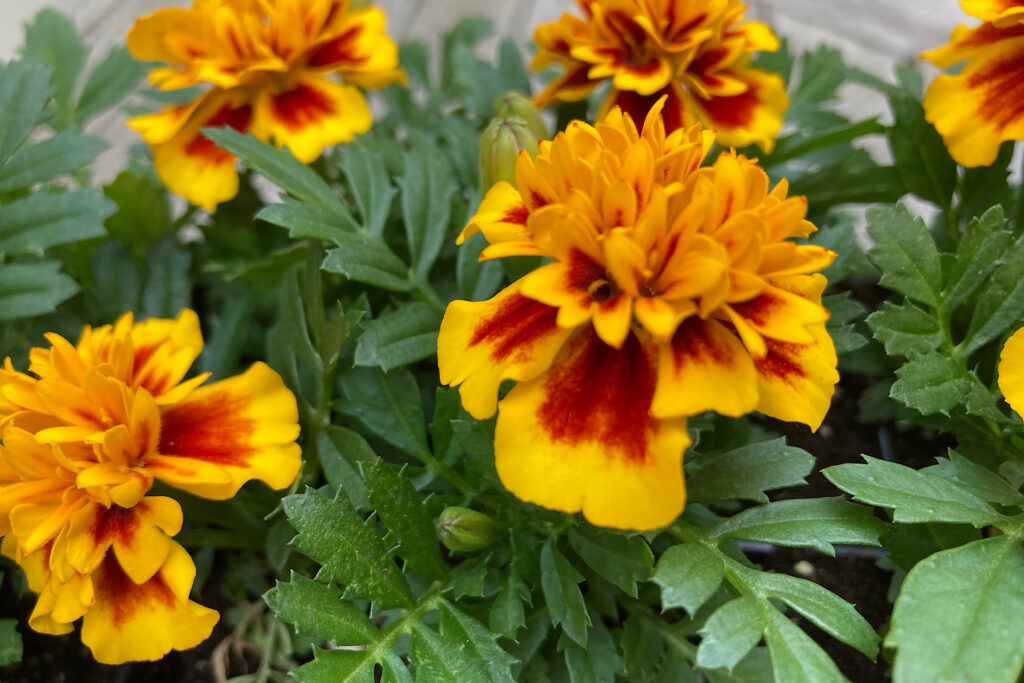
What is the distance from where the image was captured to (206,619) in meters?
0.48

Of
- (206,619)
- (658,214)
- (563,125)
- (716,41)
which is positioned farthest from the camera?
(563,125)

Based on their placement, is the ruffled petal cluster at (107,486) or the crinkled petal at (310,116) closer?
the ruffled petal cluster at (107,486)

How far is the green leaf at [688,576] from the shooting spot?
0.40 metres

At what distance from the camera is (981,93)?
1.76ft

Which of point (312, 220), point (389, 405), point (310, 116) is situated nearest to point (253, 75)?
point (310, 116)

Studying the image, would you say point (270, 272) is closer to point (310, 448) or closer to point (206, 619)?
point (310, 448)

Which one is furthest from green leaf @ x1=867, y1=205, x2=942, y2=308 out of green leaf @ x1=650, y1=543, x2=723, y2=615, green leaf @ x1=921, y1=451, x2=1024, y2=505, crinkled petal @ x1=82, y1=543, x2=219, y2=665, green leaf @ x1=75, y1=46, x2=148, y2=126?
green leaf @ x1=75, y1=46, x2=148, y2=126

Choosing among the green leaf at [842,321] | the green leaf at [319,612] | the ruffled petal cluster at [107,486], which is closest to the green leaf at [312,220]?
the ruffled petal cluster at [107,486]

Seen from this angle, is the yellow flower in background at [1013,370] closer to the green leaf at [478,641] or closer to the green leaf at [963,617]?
the green leaf at [963,617]

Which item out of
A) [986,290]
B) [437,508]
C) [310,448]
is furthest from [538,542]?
[986,290]

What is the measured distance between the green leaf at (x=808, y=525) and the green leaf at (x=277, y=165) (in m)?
0.36

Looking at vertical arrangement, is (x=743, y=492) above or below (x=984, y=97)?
below

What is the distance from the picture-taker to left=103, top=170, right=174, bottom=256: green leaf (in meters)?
0.70

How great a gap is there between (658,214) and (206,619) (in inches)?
13.5
